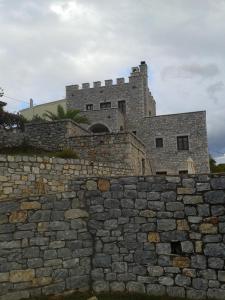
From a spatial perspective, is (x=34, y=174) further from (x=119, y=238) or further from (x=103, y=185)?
(x=119, y=238)

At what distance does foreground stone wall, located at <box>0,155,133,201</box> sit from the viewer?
12.1 m

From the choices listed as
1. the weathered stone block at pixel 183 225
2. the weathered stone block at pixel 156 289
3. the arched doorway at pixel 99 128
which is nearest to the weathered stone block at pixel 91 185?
the weathered stone block at pixel 183 225

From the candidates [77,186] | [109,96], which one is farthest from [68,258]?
[109,96]

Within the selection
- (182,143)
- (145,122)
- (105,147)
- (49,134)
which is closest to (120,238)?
(105,147)

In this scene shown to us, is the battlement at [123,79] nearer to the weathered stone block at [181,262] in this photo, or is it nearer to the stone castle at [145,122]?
the stone castle at [145,122]

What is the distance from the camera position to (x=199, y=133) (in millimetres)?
34250

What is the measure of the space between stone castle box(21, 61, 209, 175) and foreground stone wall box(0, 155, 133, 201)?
17395mm

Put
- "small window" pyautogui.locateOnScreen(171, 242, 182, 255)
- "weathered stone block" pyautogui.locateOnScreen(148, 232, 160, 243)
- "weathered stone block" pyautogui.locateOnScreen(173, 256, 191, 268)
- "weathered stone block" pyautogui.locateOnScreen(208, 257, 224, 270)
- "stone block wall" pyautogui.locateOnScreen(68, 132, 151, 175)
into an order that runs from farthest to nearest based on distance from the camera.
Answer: "stone block wall" pyautogui.locateOnScreen(68, 132, 151, 175)
"weathered stone block" pyautogui.locateOnScreen(148, 232, 160, 243)
"small window" pyautogui.locateOnScreen(171, 242, 182, 255)
"weathered stone block" pyautogui.locateOnScreen(173, 256, 191, 268)
"weathered stone block" pyautogui.locateOnScreen(208, 257, 224, 270)

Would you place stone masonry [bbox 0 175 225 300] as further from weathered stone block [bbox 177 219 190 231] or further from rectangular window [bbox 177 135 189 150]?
rectangular window [bbox 177 135 189 150]

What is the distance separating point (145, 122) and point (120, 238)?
29.2 m

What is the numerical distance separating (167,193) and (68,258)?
94.9 inches

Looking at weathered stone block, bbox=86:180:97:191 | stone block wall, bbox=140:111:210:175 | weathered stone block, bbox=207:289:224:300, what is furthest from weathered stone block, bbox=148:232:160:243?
stone block wall, bbox=140:111:210:175

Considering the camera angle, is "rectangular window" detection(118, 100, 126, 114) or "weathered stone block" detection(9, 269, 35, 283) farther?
"rectangular window" detection(118, 100, 126, 114)

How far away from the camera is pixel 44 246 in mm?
8062
